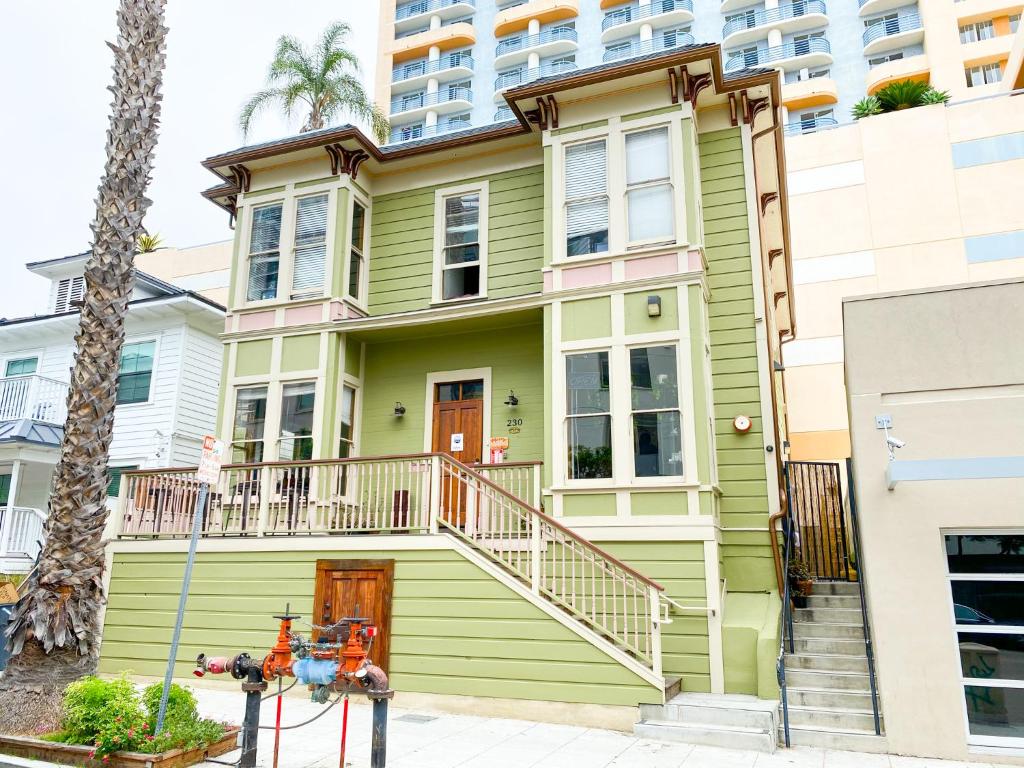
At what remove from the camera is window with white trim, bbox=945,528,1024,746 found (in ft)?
22.6

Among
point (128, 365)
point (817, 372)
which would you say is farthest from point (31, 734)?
point (817, 372)

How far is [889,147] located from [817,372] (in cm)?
880

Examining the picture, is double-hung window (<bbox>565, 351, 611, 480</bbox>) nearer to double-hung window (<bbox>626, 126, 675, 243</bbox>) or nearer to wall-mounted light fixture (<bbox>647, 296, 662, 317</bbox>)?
wall-mounted light fixture (<bbox>647, 296, 662, 317</bbox>)

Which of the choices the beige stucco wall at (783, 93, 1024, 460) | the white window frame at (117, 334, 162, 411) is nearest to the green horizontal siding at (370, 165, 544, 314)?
the white window frame at (117, 334, 162, 411)

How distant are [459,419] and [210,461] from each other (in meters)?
6.14

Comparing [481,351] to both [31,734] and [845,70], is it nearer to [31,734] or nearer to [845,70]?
[31,734]

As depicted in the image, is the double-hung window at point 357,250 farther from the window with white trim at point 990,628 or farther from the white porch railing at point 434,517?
the window with white trim at point 990,628

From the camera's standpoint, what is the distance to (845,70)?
133 ft

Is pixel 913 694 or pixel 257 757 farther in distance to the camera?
pixel 913 694

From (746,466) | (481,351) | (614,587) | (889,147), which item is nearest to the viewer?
(614,587)

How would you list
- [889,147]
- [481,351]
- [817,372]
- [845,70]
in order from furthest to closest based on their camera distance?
[845,70] < [889,147] < [817,372] < [481,351]

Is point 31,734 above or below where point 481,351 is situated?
below

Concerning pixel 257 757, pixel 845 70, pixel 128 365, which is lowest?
pixel 257 757

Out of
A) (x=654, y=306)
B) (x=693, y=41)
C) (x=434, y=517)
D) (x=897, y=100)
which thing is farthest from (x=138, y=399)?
(x=693, y=41)
